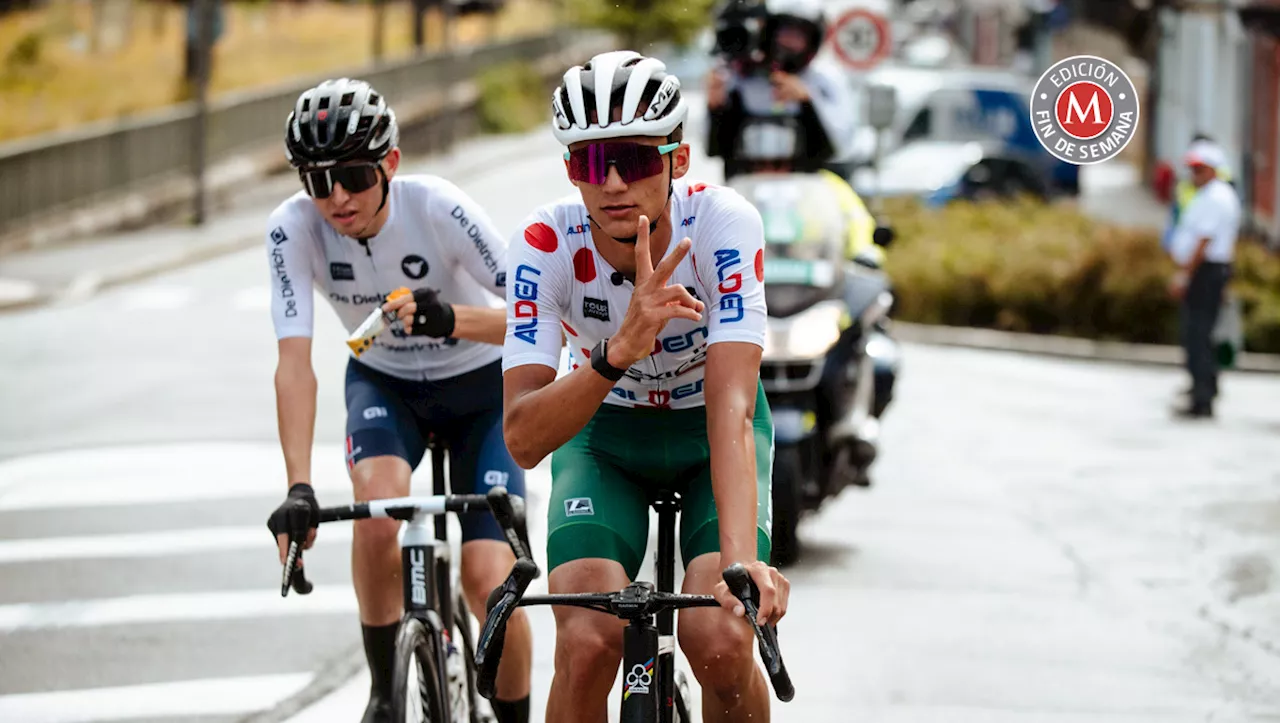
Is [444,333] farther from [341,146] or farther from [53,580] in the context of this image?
[53,580]

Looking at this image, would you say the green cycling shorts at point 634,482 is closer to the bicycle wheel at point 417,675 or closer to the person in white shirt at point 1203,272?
the bicycle wheel at point 417,675

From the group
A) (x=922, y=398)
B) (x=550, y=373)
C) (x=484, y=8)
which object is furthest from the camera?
(x=484, y=8)

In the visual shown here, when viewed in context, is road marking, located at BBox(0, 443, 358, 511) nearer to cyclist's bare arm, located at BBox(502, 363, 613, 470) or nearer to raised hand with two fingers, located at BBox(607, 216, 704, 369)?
cyclist's bare arm, located at BBox(502, 363, 613, 470)

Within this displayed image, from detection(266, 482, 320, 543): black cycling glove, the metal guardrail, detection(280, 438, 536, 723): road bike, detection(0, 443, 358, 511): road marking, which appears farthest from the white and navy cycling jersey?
the metal guardrail

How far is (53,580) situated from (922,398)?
868cm

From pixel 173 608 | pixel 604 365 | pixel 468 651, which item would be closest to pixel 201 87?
pixel 173 608

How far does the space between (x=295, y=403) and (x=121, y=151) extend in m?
24.1

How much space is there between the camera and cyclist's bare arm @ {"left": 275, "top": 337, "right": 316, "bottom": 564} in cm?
544

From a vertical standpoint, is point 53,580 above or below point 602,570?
below

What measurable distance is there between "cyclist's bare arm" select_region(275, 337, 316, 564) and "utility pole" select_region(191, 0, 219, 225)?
22611 millimetres

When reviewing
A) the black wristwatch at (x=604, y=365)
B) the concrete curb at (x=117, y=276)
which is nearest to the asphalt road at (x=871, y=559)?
the black wristwatch at (x=604, y=365)

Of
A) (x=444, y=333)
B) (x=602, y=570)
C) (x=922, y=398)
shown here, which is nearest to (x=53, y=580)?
(x=444, y=333)

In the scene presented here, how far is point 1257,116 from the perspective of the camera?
29.0 metres

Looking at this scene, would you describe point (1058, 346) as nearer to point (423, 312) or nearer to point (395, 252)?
point (395, 252)
